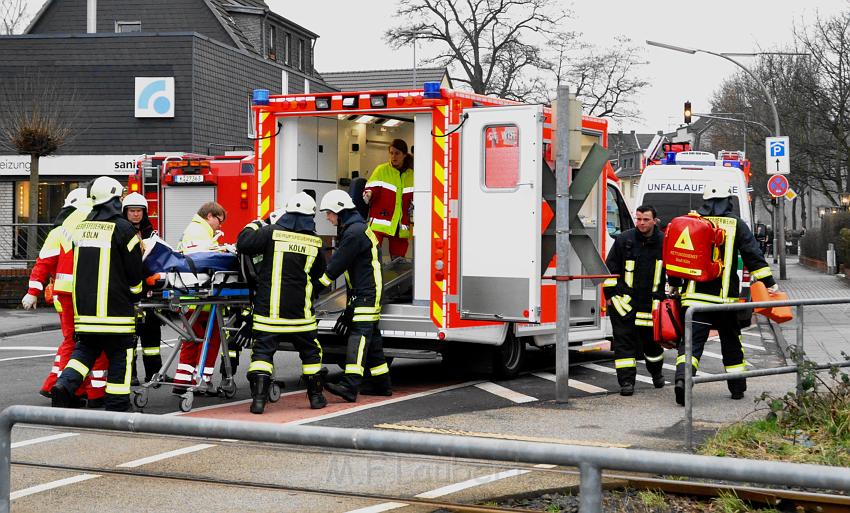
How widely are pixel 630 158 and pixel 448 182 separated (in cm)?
11343

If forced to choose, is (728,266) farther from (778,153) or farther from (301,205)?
(778,153)

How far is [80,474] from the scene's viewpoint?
3.82 metres

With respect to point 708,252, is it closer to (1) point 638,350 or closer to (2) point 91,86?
(1) point 638,350

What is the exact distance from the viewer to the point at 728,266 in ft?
33.0

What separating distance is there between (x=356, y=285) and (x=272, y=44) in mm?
32087

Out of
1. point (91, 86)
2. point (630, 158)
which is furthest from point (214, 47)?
point (630, 158)

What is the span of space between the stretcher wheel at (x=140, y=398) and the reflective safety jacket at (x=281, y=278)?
1117 millimetres

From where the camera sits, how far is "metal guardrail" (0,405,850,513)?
2531mm

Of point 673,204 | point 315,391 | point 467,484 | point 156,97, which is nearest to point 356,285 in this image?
point 315,391

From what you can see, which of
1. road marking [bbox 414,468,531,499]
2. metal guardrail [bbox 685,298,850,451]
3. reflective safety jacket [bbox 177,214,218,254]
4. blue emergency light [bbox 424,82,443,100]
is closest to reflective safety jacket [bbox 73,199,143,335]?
reflective safety jacket [bbox 177,214,218,254]

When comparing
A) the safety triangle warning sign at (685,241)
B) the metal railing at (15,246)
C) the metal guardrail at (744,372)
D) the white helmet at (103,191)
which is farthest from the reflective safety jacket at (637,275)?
the metal railing at (15,246)

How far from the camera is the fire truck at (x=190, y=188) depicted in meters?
19.6

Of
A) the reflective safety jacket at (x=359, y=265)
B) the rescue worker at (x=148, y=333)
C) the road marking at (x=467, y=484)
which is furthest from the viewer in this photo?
the rescue worker at (x=148, y=333)

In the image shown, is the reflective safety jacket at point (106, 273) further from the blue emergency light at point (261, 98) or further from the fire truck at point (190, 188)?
the fire truck at point (190, 188)
